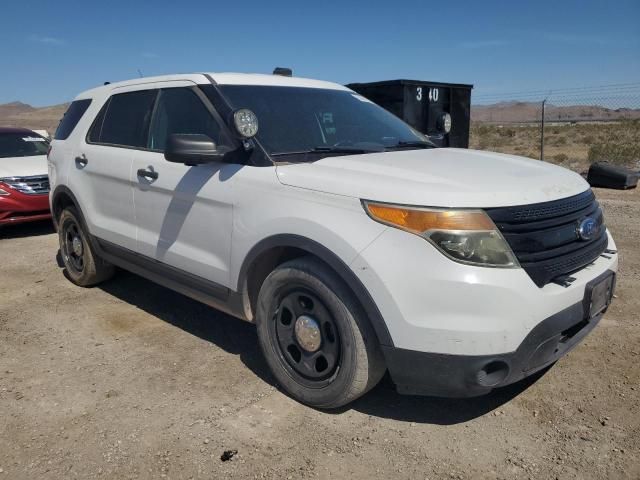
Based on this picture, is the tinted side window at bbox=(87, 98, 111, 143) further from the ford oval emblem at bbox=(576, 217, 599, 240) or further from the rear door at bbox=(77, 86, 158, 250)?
the ford oval emblem at bbox=(576, 217, 599, 240)

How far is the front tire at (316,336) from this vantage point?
274 centimetres

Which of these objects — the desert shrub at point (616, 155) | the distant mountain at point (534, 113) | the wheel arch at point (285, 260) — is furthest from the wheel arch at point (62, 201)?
the distant mountain at point (534, 113)

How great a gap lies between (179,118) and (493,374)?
262 cm

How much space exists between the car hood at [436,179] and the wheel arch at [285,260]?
0.30 meters

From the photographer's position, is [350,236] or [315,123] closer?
[350,236]

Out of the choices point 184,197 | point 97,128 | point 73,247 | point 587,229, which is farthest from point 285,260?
point 73,247

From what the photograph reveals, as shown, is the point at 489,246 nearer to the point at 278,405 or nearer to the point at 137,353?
the point at 278,405

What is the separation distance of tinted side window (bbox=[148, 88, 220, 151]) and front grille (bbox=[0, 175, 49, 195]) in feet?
14.9

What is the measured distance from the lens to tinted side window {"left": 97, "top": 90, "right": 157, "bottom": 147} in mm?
4140

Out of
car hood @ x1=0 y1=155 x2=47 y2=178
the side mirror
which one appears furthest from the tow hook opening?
car hood @ x1=0 y1=155 x2=47 y2=178

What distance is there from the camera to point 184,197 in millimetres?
3578

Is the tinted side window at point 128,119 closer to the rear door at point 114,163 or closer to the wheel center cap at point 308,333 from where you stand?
the rear door at point 114,163

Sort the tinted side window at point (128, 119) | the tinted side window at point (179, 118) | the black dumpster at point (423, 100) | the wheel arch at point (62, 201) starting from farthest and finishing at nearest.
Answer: the black dumpster at point (423, 100)
the wheel arch at point (62, 201)
the tinted side window at point (128, 119)
the tinted side window at point (179, 118)

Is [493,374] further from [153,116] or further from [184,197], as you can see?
[153,116]
